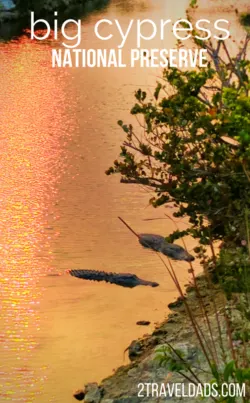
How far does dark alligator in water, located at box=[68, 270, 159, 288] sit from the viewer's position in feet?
30.6

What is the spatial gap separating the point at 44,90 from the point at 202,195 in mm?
12707

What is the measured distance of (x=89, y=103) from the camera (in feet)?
60.8

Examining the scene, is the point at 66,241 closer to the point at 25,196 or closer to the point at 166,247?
the point at 166,247

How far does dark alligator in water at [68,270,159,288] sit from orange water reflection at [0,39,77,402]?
0.49 m

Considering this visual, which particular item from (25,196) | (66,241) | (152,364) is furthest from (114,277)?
(25,196)

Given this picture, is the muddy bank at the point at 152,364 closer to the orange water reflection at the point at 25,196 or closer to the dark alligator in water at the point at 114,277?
the orange water reflection at the point at 25,196

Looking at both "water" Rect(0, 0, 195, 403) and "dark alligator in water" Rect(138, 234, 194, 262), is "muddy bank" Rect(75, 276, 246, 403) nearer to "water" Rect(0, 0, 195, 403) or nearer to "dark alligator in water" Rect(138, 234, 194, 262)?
"water" Rect(0, 0, 195, 403)

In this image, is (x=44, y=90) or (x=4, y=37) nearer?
(x=44, y=90)

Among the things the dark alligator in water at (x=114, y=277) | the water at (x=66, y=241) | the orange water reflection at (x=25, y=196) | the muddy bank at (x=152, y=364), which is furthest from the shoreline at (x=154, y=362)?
the dark alligator in water at (x=114, y=277)

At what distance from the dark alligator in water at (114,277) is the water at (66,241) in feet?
0.34

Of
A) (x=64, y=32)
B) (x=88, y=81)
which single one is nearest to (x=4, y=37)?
(x=64, y=32)

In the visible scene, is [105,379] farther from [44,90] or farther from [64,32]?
[64,32]

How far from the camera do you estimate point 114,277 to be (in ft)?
31.1

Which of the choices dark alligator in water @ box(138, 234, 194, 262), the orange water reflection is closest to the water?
the orange water reflection
